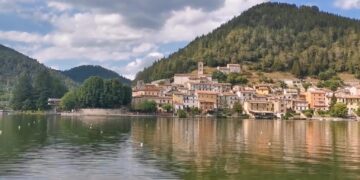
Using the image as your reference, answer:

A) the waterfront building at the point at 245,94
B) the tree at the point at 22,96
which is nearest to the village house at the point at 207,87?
the waterfront building at the point at 245,94

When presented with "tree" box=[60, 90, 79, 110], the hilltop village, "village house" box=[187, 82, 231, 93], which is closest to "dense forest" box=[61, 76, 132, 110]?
"tree" box=[60, 90, 79, 110]

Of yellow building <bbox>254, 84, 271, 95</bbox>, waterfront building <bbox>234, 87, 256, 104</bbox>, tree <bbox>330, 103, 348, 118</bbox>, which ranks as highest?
yellow building <bbox>254, 84, 271, 95</bbox>

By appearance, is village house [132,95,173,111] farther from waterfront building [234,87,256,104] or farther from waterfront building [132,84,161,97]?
waterfront building [234,87,256,104]

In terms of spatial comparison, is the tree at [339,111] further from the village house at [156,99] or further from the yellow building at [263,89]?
the village house at [156,99]

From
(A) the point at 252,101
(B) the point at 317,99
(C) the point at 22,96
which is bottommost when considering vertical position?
(A) the point at 252,101

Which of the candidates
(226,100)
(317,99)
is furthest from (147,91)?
(317,99)

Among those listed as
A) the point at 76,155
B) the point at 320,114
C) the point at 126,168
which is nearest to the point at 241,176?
the point at 126,168

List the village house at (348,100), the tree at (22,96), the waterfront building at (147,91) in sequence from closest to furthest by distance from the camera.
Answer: the village house at (348,100) < the tree at (22,96) < the waterfront building at (147,91)

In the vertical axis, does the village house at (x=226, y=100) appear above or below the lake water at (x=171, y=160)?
above

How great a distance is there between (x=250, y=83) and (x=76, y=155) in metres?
162

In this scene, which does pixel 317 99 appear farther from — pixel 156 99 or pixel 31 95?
pixel 31 95

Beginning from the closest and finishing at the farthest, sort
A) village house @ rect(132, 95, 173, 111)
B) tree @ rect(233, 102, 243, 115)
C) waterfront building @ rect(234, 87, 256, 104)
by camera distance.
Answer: tree @ rect(233, 102, 243, 115), village house @ rect(132, 95, 173, 111), waterfront building @ rect(234, 87, 256, 104)

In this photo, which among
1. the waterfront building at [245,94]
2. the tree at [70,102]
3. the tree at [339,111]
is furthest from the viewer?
the waterfront building at [245,94]

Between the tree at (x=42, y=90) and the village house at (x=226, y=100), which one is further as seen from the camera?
the village house at (x=226, y=100)
